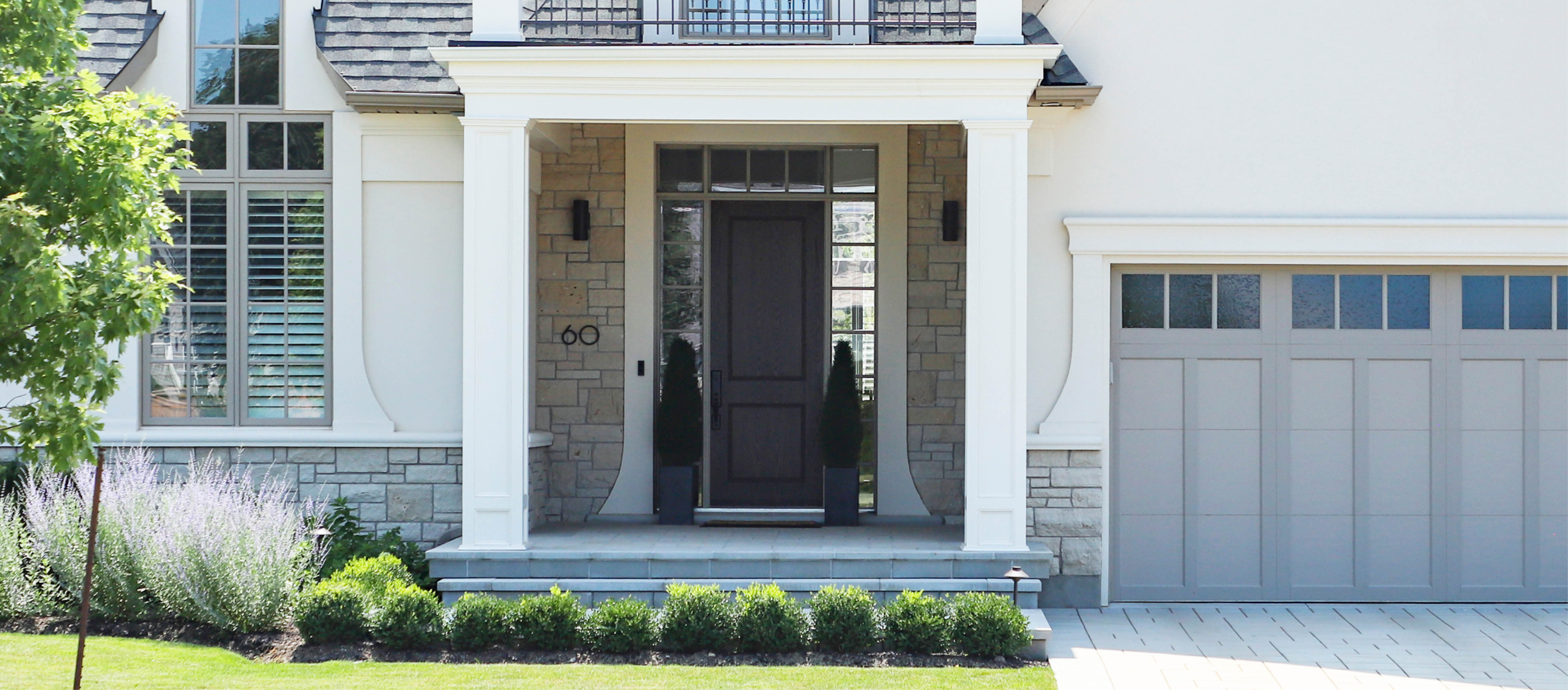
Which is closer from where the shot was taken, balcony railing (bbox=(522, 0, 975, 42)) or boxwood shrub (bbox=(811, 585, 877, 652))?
boxwood shrub (bbox=(811, 585, 877, 652))

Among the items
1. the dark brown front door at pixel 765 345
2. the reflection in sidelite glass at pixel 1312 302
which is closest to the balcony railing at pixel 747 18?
the dark brown front door at pixel 765 345

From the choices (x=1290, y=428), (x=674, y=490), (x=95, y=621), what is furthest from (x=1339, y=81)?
(x=95, y=621)

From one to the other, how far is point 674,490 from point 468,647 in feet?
8.20

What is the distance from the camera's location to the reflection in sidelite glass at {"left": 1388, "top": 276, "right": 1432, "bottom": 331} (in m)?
8.30

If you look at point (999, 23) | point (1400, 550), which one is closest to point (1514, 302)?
point (1400, 550)

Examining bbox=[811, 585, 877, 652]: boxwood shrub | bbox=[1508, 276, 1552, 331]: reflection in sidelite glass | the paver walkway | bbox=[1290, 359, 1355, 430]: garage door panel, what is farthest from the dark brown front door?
bbox=[1508, 276, 1552, 331]: reflection in sidelite glass

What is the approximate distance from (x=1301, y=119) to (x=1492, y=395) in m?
2.24

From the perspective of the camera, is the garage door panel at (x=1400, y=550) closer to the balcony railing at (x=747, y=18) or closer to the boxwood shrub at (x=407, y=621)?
the balcony railing at (x=747, y=18)

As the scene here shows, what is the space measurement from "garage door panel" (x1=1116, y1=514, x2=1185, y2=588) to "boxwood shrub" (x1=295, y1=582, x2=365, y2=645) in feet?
15.5

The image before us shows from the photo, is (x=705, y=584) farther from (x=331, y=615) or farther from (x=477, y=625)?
(x=331, y=615)

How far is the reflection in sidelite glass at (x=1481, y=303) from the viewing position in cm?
830

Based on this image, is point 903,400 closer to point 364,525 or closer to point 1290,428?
point 1290,428

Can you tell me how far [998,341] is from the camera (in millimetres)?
7406

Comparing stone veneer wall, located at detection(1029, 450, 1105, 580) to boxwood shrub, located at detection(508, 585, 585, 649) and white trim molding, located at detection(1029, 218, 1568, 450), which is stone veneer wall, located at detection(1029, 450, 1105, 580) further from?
boxwood shrub, located at detection(508, 585, 585, 649)
